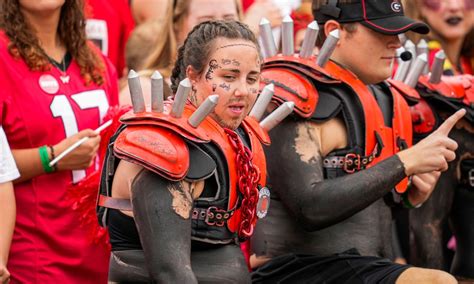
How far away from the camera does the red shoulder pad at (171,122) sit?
12.7 feet

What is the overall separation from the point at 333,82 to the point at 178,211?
3.67ft

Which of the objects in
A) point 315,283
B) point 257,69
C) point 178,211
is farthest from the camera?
point 315,283

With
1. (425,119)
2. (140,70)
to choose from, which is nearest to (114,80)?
(140,70)

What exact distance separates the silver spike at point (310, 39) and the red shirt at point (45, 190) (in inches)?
42.9

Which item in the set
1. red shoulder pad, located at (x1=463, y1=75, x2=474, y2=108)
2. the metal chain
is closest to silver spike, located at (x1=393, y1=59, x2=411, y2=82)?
red shoulder pad, located at (x1=463, y1=75, x2=474, y2=108)

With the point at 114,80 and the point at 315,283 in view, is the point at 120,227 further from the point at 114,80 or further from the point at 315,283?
the point at 114,80

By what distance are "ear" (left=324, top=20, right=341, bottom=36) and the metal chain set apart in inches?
37.5

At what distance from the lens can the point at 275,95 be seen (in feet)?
15.1

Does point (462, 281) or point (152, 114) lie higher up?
point (152, 114)

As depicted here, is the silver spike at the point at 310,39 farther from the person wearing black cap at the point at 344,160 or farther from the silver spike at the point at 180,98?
the silver spike at the point at 180,98

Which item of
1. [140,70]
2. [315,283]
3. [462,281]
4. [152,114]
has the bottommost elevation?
[462,281]

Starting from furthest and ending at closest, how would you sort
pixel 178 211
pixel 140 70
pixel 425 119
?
1. pixel 140 70
2. pixel 425 119
3. pixel 178 211

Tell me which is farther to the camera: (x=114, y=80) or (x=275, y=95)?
(x=114, y=80)

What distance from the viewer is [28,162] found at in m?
5.05
